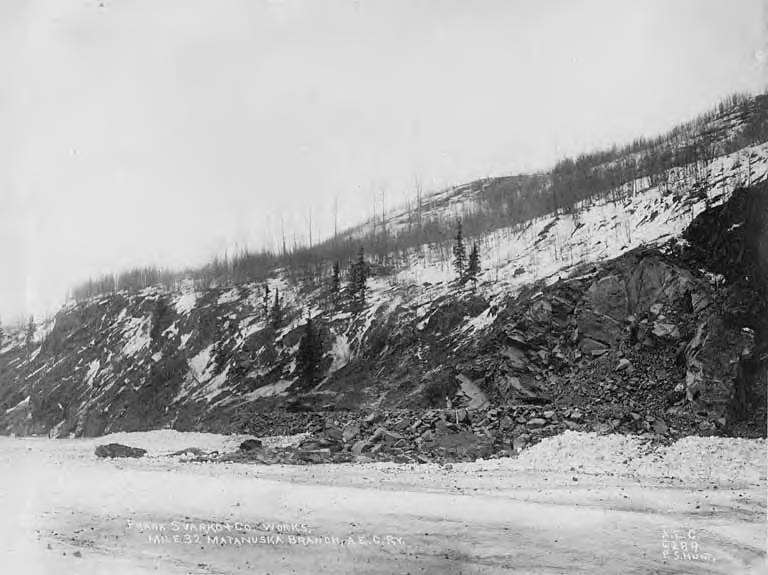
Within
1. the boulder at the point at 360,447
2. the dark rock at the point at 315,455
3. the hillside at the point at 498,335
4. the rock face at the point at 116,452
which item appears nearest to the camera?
the dark rock at the point at 315,455

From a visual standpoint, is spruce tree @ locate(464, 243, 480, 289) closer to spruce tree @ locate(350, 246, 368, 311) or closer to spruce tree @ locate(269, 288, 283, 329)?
spruce tree @ locate(350, 246, 368, 311)

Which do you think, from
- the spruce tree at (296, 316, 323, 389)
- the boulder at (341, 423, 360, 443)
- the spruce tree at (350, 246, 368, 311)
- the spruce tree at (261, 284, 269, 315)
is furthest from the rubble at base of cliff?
the spruce tree at (261, 284, 269, 315)

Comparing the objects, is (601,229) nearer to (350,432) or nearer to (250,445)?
(350,432)

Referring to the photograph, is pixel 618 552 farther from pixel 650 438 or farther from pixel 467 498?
pixel 650 438

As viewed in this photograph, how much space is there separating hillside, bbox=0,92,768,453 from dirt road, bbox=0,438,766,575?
23.5 ft

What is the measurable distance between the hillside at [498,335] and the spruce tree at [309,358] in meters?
0.60

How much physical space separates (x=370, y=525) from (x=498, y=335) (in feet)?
64.9

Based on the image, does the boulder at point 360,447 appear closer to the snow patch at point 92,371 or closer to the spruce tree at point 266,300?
the spruce tree at point 266,300

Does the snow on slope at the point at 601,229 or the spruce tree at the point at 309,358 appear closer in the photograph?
the snow on slope at the point at 601,229

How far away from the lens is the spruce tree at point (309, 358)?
38750 mm

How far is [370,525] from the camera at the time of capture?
42.1 ft

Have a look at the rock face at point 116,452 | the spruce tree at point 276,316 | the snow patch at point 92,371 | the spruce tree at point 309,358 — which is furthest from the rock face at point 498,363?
the rock face at point 116,452

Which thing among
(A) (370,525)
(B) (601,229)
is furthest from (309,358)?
(A) (370,525)

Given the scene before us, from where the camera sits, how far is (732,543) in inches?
476
